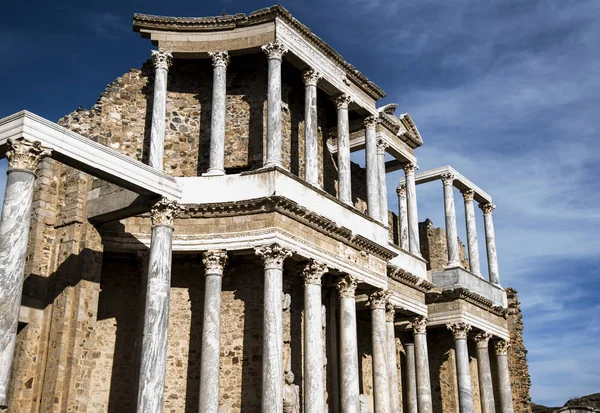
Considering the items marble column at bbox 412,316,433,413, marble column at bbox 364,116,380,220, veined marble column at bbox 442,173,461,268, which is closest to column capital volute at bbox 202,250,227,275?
marble column at bbox 364,116,380,220

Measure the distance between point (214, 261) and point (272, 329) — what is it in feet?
7.62

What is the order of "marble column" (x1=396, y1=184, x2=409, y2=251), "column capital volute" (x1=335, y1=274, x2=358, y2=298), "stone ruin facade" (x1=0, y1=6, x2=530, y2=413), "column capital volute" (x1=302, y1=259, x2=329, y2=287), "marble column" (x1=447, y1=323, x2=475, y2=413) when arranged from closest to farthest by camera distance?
"stone ruin facade" (x1=0, y1=6, x2=530, y2=413) → "column capital volute" (x1=302, y1=259, x2=329, y2=287) → "column capital volute" (x1=335, y1=274, x2=358, y2=298) → "marble column" (x1=447, y1=323, x2=475, y2=413) → "marble column" (x1=396, y1=184, x2=409, y2=251)

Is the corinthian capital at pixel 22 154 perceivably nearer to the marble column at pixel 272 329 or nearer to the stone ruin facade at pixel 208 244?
the stone ruin facade at pixel 208 244

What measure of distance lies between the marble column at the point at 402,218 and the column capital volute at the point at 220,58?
10.0 meters

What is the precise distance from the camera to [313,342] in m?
18.0

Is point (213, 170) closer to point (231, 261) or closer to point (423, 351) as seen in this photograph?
point (231, 261)

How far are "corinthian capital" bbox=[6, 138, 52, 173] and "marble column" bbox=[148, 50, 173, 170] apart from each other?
218 inches

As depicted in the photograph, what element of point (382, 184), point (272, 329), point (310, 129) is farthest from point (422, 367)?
point (310, 129)

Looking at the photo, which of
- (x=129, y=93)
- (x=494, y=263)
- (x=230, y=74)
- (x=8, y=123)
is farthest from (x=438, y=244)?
→ (x=8, y=123)

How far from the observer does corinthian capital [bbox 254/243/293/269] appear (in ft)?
57.7

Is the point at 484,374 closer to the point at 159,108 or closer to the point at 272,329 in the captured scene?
the point at 272,329

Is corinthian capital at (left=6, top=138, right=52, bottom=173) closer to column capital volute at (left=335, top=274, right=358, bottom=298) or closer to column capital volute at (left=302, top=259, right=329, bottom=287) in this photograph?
column capital volute at (left=302, top=259, right=329, bottom=287)

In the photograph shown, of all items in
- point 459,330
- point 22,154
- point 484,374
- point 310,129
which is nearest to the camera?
point 22,154

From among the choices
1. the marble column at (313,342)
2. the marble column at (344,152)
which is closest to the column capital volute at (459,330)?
the marble column at (344,152)
